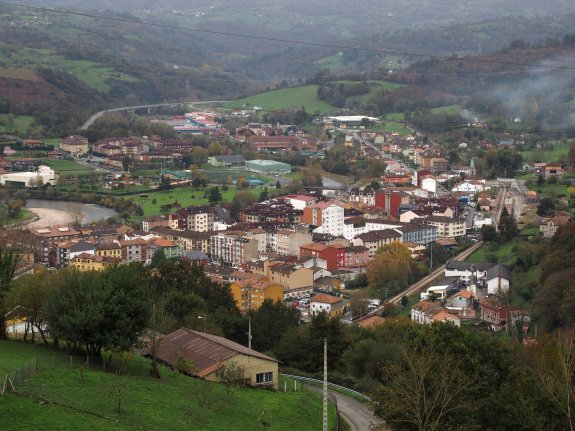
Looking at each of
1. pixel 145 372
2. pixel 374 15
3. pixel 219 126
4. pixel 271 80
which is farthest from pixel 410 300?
pixel 374 15

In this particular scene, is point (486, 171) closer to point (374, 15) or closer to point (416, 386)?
point (416, 386)

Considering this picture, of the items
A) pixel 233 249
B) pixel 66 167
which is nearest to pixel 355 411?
pixel 233 249

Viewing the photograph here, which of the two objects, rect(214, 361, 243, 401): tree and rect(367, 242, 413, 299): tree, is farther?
rect(367, 242, 413, 299): tree

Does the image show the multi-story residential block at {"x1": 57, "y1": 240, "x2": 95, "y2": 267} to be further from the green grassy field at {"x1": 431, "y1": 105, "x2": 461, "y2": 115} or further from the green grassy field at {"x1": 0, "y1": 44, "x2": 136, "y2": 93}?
the green grassy field at {"x1": 0, "y1": 44, "x2": 136, "y2": 93}

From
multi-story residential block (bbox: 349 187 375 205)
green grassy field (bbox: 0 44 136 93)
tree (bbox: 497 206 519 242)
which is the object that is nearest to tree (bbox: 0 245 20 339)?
tree (bbox: 497 206 519 242)

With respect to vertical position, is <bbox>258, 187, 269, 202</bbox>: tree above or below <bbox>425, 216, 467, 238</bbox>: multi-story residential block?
below

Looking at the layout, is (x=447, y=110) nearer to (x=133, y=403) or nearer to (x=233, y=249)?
(x=233, y=249)

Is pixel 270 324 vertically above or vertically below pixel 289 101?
above
